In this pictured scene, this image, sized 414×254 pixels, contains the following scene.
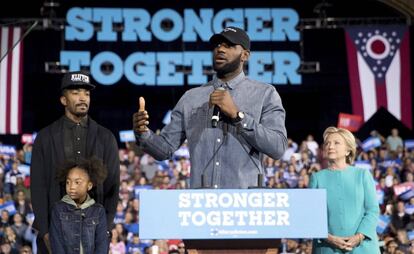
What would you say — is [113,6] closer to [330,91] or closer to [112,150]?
[330,91]

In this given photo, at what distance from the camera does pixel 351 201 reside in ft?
13.9

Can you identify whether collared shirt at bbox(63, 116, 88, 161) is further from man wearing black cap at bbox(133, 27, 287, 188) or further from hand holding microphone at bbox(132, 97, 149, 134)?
hand holding microphone at bbox(132, 97, 149, 134)

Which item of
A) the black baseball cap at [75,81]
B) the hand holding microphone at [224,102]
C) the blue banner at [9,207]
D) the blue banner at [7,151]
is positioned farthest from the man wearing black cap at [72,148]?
the blue banner at [7,151]

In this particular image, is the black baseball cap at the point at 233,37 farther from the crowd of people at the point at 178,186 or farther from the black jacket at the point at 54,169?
the crowd of people at the point at 178,186

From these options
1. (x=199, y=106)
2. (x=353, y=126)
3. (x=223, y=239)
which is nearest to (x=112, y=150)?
(x=199, y=106)

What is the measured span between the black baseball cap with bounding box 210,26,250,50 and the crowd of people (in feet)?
20.2

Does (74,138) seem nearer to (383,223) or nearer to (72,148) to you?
(72,148)

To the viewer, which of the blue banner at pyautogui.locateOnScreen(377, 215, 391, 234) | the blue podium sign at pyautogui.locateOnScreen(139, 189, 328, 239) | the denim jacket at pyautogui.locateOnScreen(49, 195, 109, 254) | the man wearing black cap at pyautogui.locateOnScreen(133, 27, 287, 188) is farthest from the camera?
the blue banner at pyautogui.locateOnScreen(377, 215, 391, 234)

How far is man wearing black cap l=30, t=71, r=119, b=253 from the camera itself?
4.18 metres

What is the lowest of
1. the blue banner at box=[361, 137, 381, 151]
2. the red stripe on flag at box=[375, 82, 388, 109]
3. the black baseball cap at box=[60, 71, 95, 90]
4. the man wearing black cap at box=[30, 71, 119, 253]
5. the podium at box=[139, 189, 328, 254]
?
the podium at box=[139, 189, 328, 254]

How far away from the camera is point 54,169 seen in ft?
13.7

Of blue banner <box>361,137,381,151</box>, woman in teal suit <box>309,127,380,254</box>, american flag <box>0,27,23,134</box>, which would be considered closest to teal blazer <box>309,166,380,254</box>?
woman in teal suit <box>309,127,380,254</box>

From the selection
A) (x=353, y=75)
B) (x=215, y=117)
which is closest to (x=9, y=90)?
(x=353, y=75)

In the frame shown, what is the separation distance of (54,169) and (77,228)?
0.34 meters
